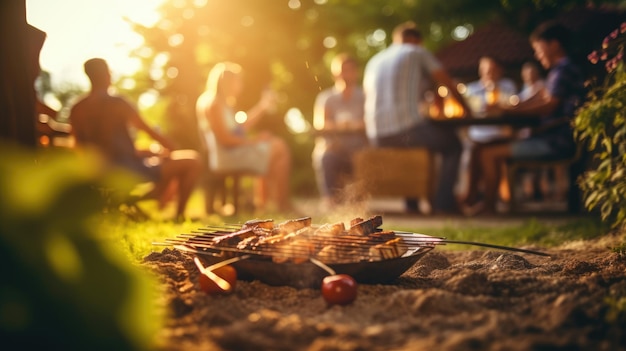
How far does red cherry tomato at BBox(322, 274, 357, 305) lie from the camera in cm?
333

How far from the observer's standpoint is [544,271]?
416cm

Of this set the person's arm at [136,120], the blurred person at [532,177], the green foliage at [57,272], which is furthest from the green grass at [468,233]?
the blurred person at [532,177]

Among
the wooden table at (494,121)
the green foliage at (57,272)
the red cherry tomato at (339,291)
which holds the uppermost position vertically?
the wooden table at (494,121)

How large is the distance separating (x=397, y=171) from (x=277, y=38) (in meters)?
8.30

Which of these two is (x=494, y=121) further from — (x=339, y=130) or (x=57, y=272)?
(x=57, y=272)

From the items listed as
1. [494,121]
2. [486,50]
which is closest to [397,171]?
A: [494,121]

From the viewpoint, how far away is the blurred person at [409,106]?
860 centimetres

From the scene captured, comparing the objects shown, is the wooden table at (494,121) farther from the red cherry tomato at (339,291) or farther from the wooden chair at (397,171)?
the red cherry tomato at (339,291)

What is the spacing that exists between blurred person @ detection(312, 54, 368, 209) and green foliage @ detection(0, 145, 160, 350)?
7.14 metres

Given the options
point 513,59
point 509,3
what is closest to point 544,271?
point 509,3

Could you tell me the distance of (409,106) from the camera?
28.5 feet

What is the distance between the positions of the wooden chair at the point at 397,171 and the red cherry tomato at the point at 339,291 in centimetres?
588

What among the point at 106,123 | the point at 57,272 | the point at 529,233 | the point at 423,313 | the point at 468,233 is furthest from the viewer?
the point at 106,123

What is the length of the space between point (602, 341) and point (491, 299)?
0.73 metres
